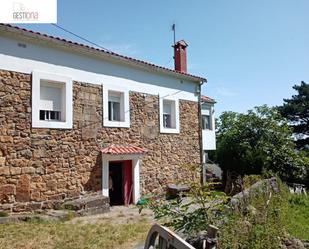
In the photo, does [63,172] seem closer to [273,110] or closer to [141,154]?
[141,154]

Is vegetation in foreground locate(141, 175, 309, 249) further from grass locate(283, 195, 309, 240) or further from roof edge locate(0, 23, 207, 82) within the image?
roof edge locate(0, 23, 207, 82)

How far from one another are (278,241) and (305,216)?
191 inches

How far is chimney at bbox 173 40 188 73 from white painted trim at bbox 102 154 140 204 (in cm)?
603

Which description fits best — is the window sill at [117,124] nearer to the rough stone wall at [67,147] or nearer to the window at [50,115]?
the rough stone wall at [67,147]

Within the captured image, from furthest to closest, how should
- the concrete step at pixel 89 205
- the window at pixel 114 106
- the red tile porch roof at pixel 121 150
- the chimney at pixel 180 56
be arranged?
the chimney at pixel 180 56, the window at pixel 114 106, the red tile porch roof at pixel 121 150, the concrete step at pixel 89 205

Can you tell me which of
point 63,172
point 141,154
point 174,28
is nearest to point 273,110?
point 174,28

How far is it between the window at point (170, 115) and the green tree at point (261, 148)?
5862mm

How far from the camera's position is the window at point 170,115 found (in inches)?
624

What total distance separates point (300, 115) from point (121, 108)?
28.9 m

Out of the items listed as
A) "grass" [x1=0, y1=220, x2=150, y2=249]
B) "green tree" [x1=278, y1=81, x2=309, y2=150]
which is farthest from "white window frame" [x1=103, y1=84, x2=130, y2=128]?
"green tree" [x1=278, y1=81, x2=309, y2=150]

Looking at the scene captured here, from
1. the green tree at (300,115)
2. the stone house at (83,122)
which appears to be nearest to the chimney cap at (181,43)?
the stone house at (83,122)

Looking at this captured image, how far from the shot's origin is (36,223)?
9.16 meters

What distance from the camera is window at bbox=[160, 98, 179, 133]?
52.0 feet

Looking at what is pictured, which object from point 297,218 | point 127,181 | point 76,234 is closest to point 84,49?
point 127,181
